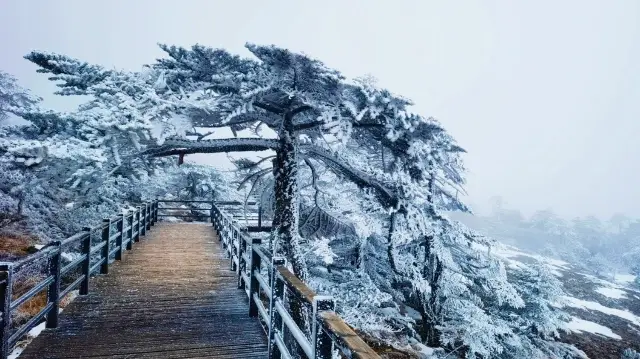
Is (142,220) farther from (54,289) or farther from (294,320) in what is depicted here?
(294,320)

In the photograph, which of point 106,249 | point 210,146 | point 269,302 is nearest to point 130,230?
point 106,249

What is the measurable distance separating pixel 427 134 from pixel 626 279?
277 ft

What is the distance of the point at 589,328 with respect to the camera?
33281 millimetres

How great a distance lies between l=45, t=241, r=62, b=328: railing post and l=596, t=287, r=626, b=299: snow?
64.6 meters

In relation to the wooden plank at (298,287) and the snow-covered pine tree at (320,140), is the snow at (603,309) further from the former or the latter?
the wooden plank at (298,287)

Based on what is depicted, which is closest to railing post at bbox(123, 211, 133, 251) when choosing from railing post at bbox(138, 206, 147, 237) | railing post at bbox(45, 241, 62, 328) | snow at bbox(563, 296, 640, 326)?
railing post at bbox(138, 206, 147, 237)

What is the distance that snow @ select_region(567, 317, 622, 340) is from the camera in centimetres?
3181

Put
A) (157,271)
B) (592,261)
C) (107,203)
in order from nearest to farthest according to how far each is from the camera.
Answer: (157,271), (107,203), (592,261)

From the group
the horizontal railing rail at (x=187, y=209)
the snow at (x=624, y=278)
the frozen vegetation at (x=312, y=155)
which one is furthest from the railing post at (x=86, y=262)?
the snow at (x=624, y=278)

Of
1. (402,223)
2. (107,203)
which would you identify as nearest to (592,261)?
(402,223)

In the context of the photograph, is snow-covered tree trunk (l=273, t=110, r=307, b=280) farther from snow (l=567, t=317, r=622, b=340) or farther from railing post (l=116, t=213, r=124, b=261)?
snow (l=567, t=317, r=622, b=340)

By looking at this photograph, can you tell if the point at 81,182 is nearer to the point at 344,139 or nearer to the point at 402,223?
the point at 344,139

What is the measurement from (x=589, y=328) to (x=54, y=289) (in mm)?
42994

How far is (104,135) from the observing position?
285 inches
